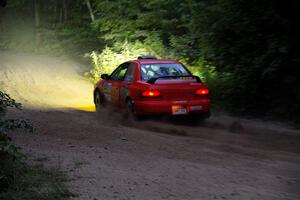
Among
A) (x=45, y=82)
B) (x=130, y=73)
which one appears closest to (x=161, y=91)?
(x=130, y=73)

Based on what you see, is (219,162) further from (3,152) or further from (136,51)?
(136,51)

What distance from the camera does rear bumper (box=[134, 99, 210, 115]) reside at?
11.2 metres

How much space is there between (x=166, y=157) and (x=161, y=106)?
3.41m

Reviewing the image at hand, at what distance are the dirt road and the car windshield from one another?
119cm

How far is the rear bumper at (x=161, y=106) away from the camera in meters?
11.2

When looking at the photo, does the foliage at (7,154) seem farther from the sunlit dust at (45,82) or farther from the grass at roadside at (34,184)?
the sunlit dust at (45,82)

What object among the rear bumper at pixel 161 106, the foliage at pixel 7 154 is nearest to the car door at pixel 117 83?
the rear bumper at pixel 161 106

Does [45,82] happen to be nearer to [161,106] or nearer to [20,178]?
[161,106]

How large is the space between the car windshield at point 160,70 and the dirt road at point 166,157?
3.92ft

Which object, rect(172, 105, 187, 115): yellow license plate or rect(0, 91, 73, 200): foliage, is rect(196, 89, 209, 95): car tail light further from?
rect(0, 91, 73, 200): foliage

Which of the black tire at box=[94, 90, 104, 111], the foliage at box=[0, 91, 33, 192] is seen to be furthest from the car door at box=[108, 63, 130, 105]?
the foliage at box=[0, 91, 33, 192]

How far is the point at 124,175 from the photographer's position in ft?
21.6

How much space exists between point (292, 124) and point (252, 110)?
5.45ft

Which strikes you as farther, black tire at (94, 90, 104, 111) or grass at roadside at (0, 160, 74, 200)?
black tire at (94, 90, 104, 111)
